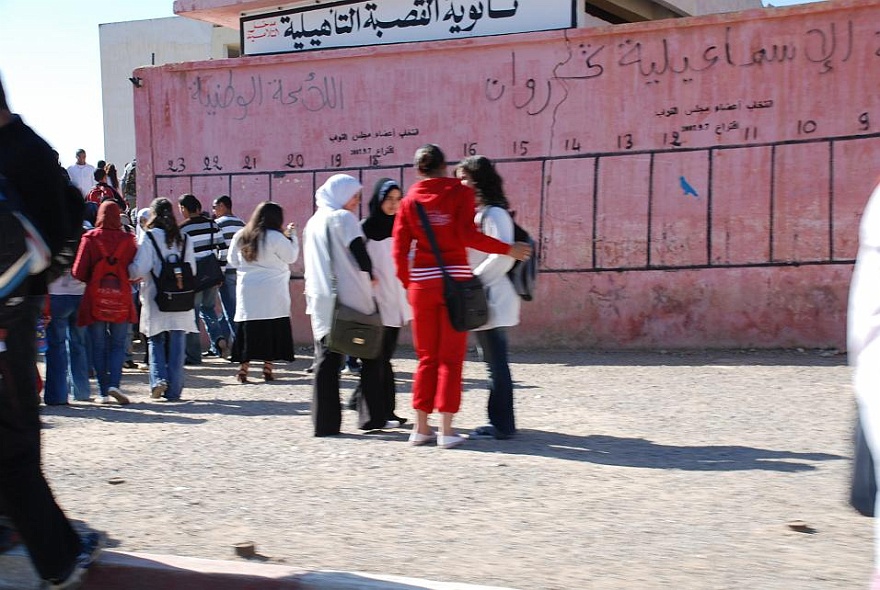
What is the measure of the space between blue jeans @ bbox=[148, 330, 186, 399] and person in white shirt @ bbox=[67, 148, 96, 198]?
9478 millimetres

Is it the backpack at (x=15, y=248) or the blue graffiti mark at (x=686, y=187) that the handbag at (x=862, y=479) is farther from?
the blue graffiti mark at (x=686, y=187)

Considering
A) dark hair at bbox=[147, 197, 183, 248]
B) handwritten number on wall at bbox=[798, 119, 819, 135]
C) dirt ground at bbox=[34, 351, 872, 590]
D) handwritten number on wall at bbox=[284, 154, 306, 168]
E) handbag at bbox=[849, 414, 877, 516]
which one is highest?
handwritten number on wall at bbox=[798, 119, 819, 135]

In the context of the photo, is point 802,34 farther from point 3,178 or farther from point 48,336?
point 3,178

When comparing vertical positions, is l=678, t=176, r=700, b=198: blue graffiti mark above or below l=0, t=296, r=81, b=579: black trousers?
above

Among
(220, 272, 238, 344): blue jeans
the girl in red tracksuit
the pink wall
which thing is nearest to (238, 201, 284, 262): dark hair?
(220, 272, 238, 344): blue jeans

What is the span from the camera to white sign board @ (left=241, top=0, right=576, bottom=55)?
39.0 feet

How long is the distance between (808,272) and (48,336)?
23.1ft

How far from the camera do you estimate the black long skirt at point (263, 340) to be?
9672 mm

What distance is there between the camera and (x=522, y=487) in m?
5.51

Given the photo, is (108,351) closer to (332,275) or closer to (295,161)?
(332,275)

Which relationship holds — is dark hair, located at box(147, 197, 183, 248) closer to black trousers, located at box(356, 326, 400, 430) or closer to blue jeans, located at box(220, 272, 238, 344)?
black trousers, located at box(356, 326, 400, 430)

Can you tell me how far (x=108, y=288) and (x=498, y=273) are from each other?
353 cm

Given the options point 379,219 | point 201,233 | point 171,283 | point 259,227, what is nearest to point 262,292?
point 259,227

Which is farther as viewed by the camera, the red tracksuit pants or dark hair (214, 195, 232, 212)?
dark hair (214, 195, 232, 212)
